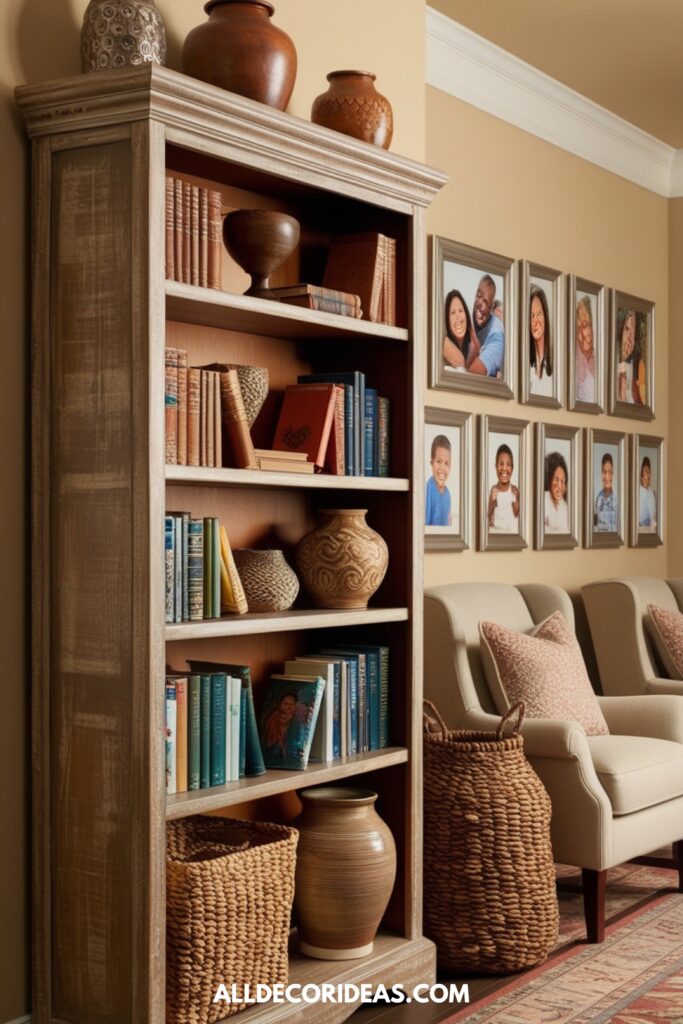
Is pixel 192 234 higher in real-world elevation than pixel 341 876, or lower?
higher

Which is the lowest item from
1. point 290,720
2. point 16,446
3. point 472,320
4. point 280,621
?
point 290,720

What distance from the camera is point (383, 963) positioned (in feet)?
10.3

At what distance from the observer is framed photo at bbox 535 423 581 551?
5.47m

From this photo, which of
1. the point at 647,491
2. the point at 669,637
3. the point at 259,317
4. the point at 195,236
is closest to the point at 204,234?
the point at 195,236

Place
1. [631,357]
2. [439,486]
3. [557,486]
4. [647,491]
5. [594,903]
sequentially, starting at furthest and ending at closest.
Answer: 1. [647,491]
2. [631,357]
3. [557,486]
4. [439,486]
5. [594,903]

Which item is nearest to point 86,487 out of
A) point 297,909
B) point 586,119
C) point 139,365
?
point 139,365

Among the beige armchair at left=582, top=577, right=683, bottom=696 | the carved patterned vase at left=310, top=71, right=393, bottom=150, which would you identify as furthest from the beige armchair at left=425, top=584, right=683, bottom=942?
the carved patterned vase at left=310, top=71, right=393, bottom=150

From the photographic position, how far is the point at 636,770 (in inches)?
151

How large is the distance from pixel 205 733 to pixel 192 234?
1.04 metres

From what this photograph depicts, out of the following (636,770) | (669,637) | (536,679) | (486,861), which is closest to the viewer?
(486,861)

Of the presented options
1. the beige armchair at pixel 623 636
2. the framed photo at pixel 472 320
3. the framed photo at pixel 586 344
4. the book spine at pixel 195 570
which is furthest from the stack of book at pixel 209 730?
the framed photo at pixel 586 344

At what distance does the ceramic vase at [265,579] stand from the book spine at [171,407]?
0.46 m

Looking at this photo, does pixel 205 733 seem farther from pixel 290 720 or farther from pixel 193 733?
pixel 290 720

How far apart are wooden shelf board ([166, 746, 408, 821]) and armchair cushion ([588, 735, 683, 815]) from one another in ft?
2.62
